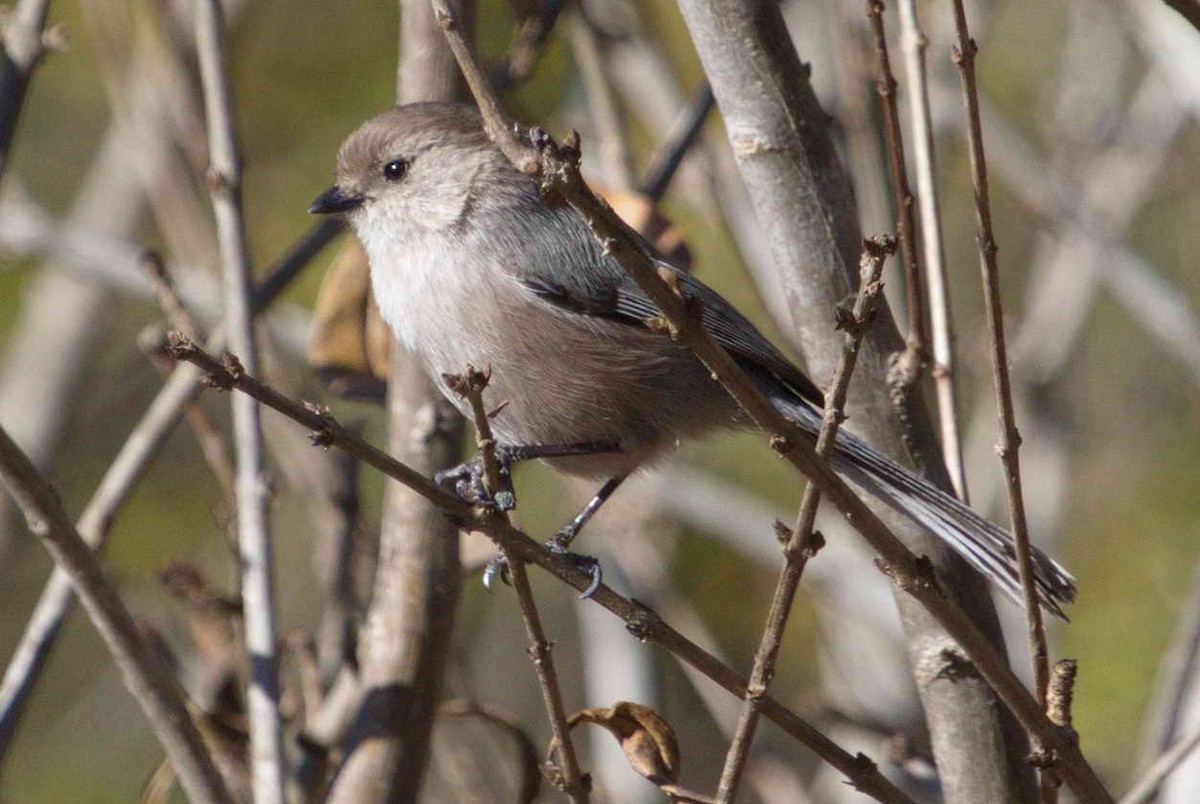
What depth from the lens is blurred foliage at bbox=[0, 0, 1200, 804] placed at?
435 centimetres

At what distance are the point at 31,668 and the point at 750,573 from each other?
9.65 feet

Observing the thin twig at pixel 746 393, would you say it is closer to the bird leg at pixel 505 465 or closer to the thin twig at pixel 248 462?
the bird leg at pixel 505 465

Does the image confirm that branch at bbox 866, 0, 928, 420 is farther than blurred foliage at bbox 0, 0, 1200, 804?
No

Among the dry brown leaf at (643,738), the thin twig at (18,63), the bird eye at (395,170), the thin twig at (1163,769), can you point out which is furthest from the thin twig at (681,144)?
the thin twig at (1163,769)

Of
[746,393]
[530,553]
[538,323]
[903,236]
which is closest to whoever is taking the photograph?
[746,393]

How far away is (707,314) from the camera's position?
267 centimetres

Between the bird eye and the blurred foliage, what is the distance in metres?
1.28

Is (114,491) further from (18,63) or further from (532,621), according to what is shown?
(532,621)

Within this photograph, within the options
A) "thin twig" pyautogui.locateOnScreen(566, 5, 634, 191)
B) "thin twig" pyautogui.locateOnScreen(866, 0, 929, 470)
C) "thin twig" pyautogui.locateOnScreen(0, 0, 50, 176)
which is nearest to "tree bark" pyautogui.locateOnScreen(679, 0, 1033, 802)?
"thin twig" pyautogui.locateOnScreen(866, 0, 929, 470)

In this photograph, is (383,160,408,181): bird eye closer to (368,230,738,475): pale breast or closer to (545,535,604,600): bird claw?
(368,230,738,475): pale breast

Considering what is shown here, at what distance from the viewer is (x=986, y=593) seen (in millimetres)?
2203

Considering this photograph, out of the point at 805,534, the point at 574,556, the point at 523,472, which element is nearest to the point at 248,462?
the point at 574,556

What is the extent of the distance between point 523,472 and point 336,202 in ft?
6.59

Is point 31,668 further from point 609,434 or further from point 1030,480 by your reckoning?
point 1030,480
